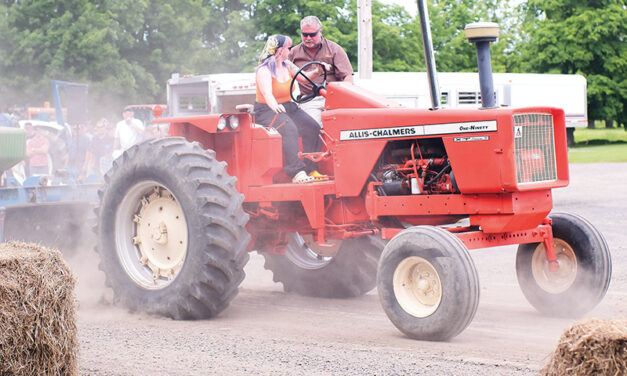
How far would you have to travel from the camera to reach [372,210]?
6.66 m

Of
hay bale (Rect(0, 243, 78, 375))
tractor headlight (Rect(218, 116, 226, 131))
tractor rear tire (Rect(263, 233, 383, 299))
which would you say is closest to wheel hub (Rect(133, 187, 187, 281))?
tractor headlight (Rect(218, 116, 226, 131))

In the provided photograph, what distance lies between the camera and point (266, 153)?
7246 millimetres

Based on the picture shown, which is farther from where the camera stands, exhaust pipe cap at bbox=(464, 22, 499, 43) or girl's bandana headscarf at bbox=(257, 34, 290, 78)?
girl's bandana headscarf at bbox=(257, 34, 290, 78)

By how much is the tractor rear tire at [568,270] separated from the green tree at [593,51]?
1470 inches

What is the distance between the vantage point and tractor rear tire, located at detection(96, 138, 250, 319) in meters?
6.60

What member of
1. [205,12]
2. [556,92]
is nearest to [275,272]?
[556,92]

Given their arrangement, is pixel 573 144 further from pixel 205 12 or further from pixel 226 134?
pixel 226 134

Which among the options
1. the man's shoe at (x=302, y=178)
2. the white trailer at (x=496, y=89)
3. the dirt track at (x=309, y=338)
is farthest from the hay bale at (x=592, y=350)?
the white trailer at (x=496, y=89)

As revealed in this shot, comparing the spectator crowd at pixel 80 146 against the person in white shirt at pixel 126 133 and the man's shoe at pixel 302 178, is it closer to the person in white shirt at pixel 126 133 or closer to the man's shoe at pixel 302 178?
the person in white shirt at pixel 126 133

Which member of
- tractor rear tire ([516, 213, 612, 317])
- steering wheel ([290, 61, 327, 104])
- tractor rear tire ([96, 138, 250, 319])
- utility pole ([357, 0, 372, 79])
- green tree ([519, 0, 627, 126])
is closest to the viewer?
tractor rear tire ([516, 213, 612, 317])

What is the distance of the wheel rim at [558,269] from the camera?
260 inches

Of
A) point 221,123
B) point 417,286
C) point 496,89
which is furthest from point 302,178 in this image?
point 496,89

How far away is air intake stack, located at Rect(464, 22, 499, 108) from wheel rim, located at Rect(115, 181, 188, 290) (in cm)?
250

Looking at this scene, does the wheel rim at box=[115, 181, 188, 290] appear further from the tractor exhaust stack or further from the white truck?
the white truck
